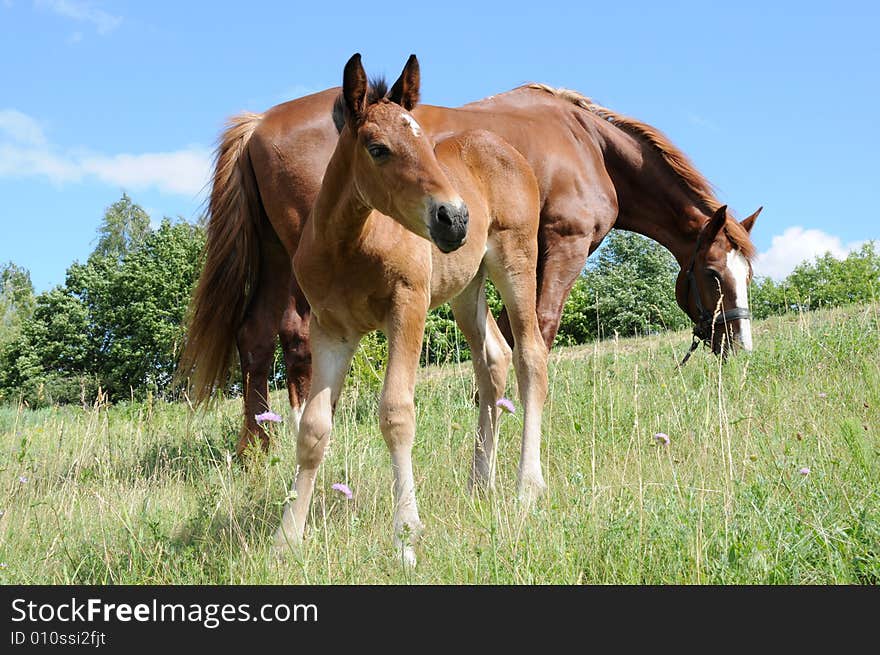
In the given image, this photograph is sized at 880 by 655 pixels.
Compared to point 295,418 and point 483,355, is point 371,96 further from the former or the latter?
point 295,418

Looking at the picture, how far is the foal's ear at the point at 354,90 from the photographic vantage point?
2992 millimetres

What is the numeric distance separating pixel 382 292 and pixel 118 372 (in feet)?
106

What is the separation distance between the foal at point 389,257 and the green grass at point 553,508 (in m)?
0.25

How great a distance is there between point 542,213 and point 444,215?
11.8ft

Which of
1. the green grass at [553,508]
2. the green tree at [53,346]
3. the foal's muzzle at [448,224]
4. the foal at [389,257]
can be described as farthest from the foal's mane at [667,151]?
the green tree at [53,346]

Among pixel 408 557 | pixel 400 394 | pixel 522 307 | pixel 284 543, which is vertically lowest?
pixel 408 557

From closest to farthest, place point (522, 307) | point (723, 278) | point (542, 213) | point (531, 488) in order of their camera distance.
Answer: point (531, 488), point (522, 307), point (542, 213), point (723, 278)

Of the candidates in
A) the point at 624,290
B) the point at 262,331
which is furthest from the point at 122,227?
the point at 262,331

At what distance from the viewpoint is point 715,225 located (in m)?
7.18

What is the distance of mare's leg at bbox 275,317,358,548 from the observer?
3342 millimetres

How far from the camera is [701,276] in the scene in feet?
24.3

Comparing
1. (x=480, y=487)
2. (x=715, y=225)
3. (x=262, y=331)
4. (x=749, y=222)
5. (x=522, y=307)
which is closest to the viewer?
(x=480, y=487)
